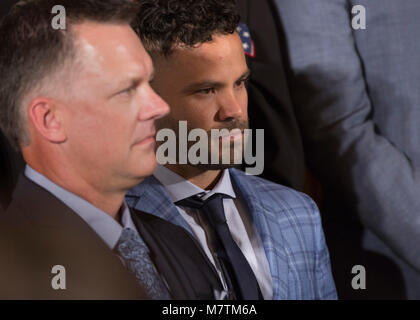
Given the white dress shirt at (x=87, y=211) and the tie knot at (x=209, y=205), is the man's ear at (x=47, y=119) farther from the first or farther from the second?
the tie knot at (x=209, y=205)

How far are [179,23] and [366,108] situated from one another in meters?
0.37

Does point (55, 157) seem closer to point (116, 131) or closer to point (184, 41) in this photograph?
point (116, 131)

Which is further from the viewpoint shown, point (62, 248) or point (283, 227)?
point (283, 227)

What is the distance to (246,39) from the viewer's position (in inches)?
31.7

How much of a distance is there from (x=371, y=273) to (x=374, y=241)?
5cm

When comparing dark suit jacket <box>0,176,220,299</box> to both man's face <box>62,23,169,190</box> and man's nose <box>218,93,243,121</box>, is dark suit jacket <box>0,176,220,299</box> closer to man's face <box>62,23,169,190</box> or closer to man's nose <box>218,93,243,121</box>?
man's face <box>62,23,169,190</box>

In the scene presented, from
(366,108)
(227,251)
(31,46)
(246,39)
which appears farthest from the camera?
(366,108)

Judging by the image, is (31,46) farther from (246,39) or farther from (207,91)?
(246,39)

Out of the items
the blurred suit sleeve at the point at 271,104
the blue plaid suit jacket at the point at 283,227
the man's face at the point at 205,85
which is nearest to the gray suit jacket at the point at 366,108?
the blurred suit sleeve at the point at 271,104

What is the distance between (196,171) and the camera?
69 cm

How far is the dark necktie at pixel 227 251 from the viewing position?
2.13 ft

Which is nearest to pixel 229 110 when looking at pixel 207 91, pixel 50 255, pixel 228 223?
pixel 207 91

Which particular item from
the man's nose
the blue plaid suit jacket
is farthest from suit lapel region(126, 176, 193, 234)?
the man's nose

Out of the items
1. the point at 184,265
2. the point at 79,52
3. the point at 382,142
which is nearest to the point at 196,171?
the point at 184,265
